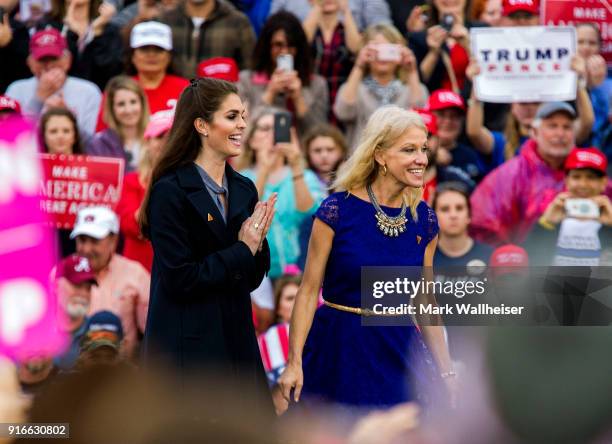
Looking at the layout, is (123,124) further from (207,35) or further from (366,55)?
(366,55)

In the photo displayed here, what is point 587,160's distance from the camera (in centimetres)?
854

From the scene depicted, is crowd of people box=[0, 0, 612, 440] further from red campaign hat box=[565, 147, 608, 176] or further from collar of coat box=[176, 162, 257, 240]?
collar of coat box=[176, 162, 257, 240]

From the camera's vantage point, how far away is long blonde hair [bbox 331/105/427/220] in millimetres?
5641

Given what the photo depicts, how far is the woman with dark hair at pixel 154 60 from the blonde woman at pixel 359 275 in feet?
12.8

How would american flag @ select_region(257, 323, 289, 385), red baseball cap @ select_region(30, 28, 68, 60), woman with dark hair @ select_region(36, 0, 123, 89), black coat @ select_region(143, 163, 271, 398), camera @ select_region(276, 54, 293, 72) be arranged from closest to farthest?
1. black coat @ select_region(143, 163, 271, 398)
2. american flag @ select_region(257, 323, 289, 385)
3. camera @ select_region(276, 54, 293, 72)
4. red baseball cap @ select_region(30, 28, 68, 60)
5. woman with dark hair @ select_region(36, 0, 123, 89)

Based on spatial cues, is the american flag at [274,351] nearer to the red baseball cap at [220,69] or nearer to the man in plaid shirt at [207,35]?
the red baseball cap at [220,69]

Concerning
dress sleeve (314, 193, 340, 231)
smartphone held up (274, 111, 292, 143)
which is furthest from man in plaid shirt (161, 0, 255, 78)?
dress sleeve (314, 193, 340, 231)

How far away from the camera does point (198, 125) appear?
532 centimetres

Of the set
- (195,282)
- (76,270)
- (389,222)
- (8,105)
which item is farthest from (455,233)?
(195,282)

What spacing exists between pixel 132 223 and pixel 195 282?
3333 millimetres

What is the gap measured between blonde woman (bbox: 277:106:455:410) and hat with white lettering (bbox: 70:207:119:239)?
2967 millimetres

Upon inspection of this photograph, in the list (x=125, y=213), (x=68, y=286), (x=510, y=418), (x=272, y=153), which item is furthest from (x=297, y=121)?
(x=510, y=418)

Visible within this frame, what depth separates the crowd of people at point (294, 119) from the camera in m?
8.23

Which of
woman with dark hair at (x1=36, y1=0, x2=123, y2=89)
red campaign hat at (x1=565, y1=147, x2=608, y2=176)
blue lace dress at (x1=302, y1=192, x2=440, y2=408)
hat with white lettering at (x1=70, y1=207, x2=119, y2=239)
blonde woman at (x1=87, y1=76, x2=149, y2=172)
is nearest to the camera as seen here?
blue lace dress at (x1=302, y1=192, x2=440, y2=408)
